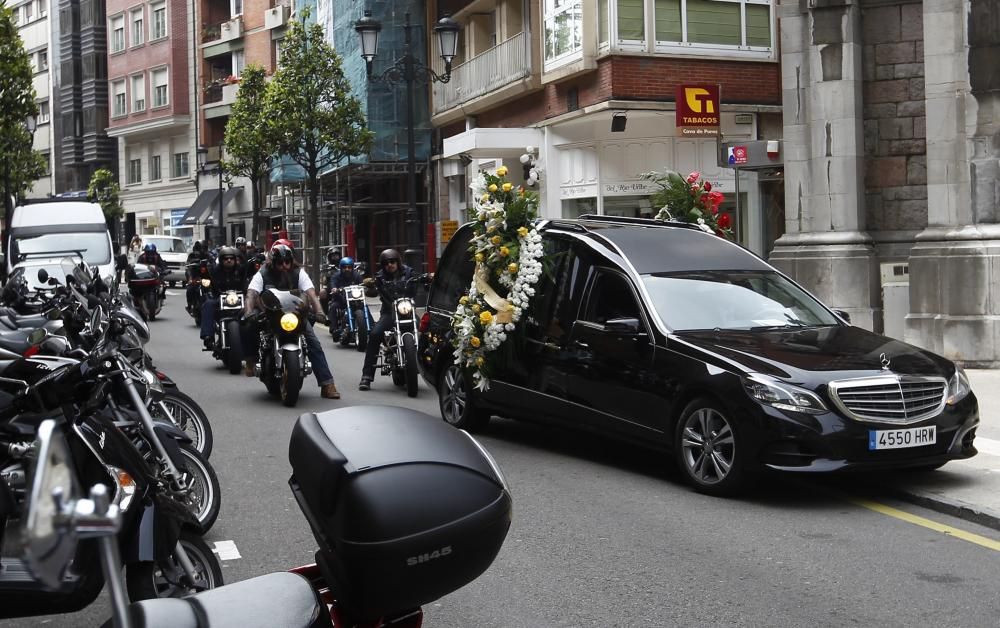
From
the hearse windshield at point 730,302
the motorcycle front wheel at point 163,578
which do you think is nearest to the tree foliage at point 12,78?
the hearse windshield at point 730,302

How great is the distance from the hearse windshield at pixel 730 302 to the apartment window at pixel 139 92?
5972 cm

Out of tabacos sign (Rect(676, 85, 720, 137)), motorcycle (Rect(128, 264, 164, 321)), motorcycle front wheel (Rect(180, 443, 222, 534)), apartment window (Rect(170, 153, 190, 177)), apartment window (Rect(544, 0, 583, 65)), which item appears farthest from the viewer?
apartment window (Rect(170, 153, 190, 177))

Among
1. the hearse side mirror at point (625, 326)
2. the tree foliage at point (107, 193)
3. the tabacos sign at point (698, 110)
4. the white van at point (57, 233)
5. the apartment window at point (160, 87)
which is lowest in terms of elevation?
the hearse side mirror at point (625, 326)

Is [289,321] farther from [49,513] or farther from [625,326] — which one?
[49,513]

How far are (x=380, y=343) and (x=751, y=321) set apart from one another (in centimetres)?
652

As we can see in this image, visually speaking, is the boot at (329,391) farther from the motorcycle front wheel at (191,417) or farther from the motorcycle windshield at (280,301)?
the motorcycle front wheel at (191,417)

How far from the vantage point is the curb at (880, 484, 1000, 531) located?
7453mm

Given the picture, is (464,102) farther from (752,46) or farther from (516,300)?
(516,300)

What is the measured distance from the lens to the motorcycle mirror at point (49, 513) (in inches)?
65.4

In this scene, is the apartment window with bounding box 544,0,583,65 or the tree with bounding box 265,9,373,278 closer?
the apartment window with bounding box 544,0,583,65

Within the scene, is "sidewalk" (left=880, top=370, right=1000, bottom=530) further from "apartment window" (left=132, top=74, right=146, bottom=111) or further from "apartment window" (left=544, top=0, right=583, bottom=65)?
"apartment window" (left=132, top=74, right=146, bottom=111)

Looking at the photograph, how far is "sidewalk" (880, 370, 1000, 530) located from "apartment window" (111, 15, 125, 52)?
63859 millimetres

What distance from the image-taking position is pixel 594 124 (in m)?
27.3

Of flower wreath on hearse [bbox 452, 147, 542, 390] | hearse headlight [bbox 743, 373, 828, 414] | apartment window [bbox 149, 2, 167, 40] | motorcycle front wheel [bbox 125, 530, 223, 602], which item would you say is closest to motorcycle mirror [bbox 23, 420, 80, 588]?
motorcycle front wheel [bbox 125, 530, 223, 602]
